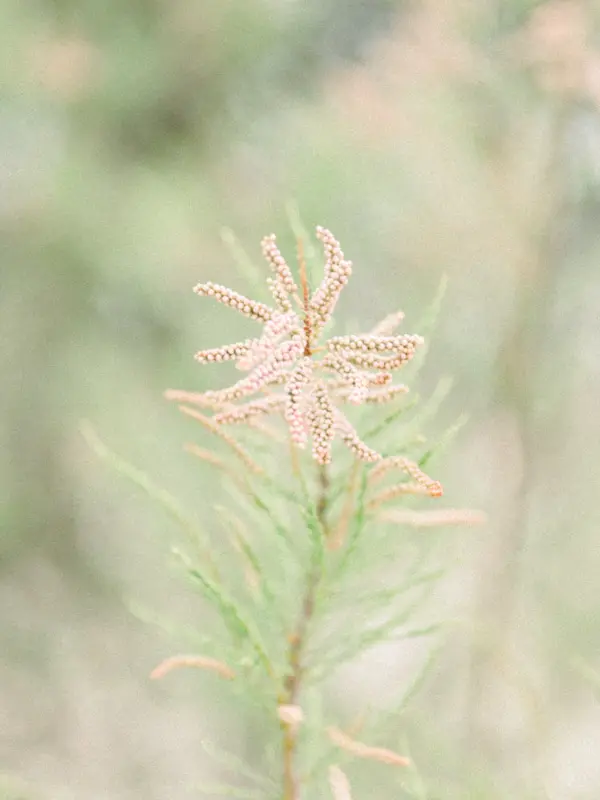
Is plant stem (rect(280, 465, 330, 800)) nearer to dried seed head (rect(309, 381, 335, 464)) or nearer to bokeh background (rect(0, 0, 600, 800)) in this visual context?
dried seed head (rect(309, 381, 335, 464))

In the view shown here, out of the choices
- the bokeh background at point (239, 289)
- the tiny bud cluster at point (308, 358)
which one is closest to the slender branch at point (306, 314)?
the tiny bud cluster at point (308, 358)

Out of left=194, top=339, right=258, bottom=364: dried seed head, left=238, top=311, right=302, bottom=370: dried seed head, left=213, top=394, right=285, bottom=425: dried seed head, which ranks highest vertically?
left=238, top=311, right=302, bottom=370: dried seed head

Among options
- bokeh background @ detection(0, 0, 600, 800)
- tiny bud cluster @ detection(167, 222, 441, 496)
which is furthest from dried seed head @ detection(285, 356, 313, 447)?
bokeh background @ detection(0, 0, 600, 800)

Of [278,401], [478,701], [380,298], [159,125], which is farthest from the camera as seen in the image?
[159,125]

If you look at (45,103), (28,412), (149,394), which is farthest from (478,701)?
(45,103)

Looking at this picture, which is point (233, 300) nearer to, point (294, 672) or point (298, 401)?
point (298, 401)

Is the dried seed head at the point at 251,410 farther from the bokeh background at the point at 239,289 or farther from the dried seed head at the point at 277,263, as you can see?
the bokeh background at the point at 239,289

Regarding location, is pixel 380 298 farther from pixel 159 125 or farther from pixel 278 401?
pixel 278 401

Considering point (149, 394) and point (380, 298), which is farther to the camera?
point (149, 394)

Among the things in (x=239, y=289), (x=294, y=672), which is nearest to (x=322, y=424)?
(x=294, y=672)
